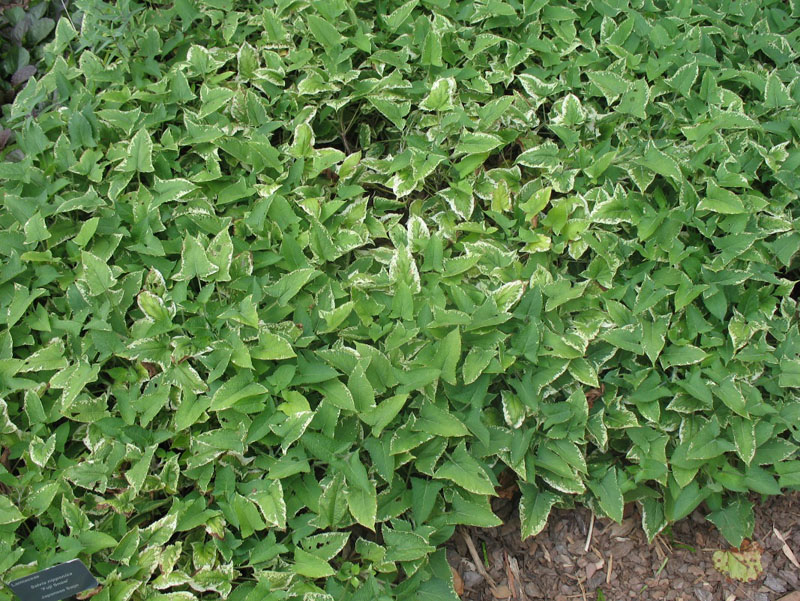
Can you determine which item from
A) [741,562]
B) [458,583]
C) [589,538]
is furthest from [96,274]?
[741,562]

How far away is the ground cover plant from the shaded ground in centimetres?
17

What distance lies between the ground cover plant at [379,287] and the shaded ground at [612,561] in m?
0.17

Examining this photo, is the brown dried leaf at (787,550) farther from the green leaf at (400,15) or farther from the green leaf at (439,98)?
the green leaf at (400,15)

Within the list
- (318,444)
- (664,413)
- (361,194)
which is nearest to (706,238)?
(664,413)

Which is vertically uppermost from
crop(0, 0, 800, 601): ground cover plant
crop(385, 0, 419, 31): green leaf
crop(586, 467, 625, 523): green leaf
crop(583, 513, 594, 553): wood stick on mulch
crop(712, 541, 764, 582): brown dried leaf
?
crop(385, 0, 419, 31): green leaf

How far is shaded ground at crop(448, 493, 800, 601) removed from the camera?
2668 millimetres

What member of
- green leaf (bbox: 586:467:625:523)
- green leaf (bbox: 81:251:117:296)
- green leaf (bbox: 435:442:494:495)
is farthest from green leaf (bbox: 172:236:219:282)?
green leaf (bbox: 586:467:625:523)

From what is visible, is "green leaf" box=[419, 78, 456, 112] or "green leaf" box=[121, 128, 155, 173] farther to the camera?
"green leaf" box=[419, 78, 456, 112]

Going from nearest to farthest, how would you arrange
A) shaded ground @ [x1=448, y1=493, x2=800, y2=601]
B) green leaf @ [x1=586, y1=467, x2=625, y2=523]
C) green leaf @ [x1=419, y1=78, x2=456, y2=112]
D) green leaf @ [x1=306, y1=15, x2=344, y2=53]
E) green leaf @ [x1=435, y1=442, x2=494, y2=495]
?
green leaf @ [x1=435, y1=442, x2=494, y2=495]
green leaf @ [x1=586, y1=467, x2=625, y2=523]
shaded ground @ [x1=448, y1=493, x2=800, y2=601]
green leaf @ [x1=419, y1=78, x2=456, y2=112]
green leaf @ [x1=306, y1=15, x2=344, y2=53]

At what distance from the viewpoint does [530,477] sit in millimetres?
2457

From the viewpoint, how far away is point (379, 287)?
2.64 metres

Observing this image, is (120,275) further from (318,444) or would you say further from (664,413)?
(664,413)

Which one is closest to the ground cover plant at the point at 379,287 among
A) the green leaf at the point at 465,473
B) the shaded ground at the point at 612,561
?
the green leaf at the point at 465,473

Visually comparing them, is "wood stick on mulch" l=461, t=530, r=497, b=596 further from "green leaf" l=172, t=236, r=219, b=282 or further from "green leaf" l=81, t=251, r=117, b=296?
"green leaf" l=81, t=251, r=117, b=296
